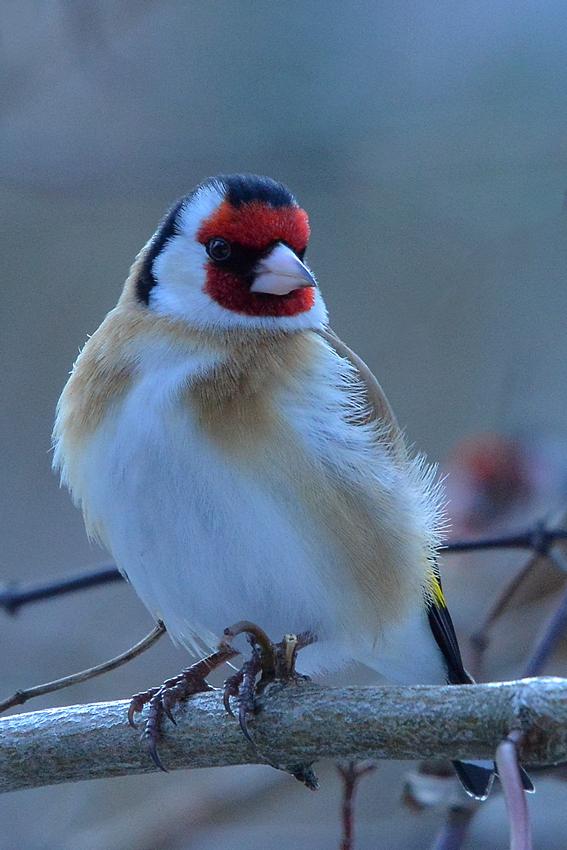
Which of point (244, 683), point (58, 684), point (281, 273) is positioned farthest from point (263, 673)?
point (281, 273)

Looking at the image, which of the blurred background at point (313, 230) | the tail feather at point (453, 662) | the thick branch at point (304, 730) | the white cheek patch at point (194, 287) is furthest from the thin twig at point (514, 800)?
the blurred background at point (313, 230)

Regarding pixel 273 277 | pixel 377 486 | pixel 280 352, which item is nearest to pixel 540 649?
pixel 377 486

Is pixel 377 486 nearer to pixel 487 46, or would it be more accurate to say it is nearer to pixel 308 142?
pixel 308 142

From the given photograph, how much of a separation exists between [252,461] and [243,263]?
73 centimetres

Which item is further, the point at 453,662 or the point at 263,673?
the point at 453,662

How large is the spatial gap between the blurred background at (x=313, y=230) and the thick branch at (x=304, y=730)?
1382 millimetres

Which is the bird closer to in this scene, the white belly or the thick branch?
the white belly

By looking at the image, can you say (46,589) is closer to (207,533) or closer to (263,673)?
(207,533)

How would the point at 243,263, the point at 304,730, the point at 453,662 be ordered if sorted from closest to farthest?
the point at 304,730 → the point at 243,263 → the point at 453,662

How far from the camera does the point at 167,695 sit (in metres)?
2.66

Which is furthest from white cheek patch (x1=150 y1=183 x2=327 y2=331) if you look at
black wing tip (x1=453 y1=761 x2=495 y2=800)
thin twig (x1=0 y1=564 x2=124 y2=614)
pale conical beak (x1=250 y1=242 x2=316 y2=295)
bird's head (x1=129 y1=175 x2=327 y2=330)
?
black wing tip (x1=453 y1=761 x2=495 y2=800)

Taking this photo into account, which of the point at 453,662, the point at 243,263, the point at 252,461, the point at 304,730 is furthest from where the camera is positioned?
the point at 453,662

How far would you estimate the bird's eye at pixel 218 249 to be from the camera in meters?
3.24

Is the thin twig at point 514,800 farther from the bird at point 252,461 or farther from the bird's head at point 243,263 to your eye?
the bird's head at point 243,263
